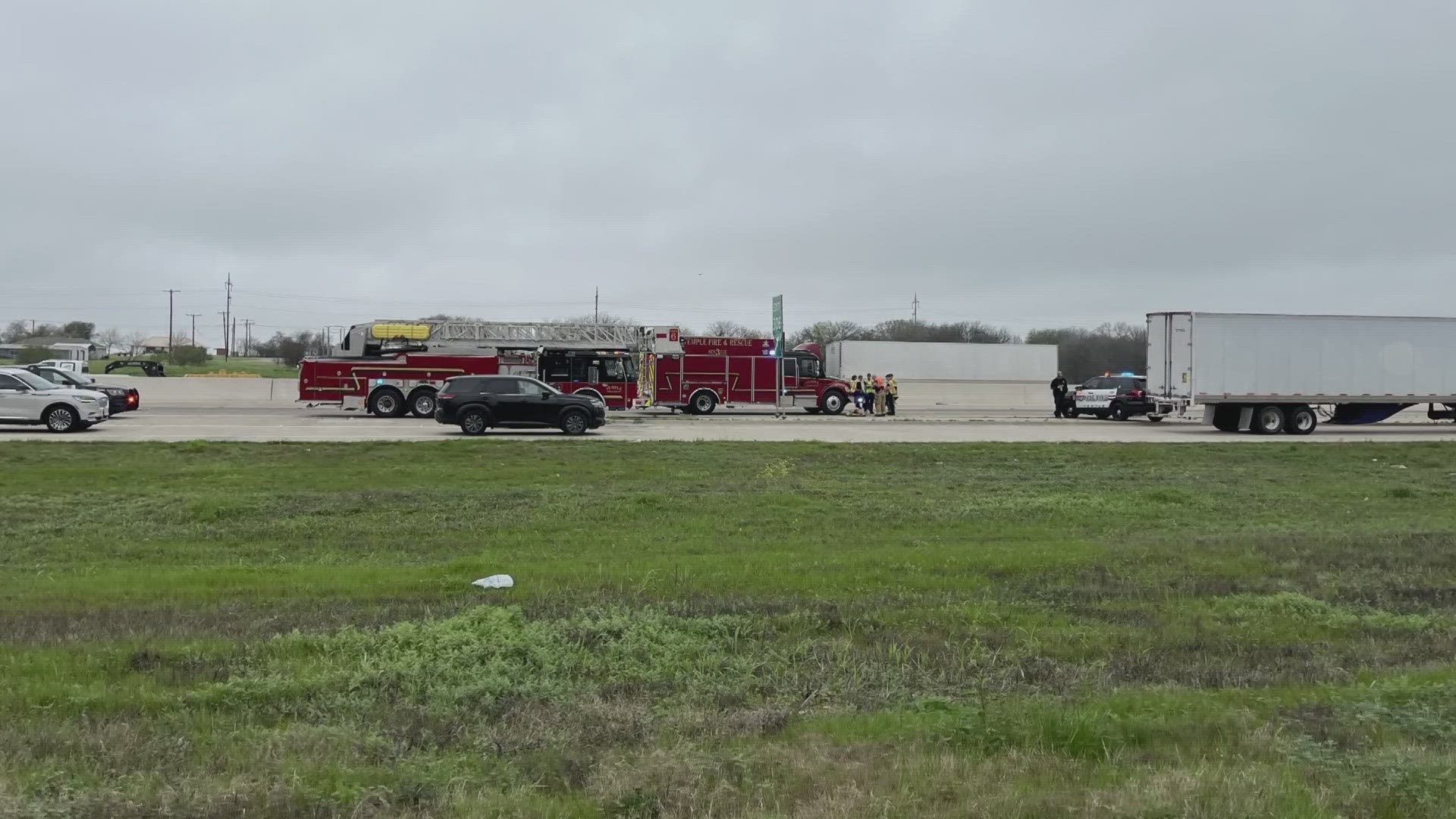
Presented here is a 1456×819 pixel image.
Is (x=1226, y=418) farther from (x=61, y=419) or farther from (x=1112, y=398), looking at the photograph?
(x=61, y=419)

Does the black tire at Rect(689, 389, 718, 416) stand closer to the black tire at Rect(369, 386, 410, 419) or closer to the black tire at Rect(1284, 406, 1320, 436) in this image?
the black tire at Rect(369, 386, 410, 419)

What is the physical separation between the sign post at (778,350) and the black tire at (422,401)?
37.5 feet

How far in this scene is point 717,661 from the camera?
6395 millimetres

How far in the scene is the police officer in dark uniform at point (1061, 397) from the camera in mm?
42156

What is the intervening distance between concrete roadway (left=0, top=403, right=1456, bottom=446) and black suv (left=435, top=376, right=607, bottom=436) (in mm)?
404

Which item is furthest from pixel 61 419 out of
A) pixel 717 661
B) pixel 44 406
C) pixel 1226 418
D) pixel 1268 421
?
pixel 1268 421

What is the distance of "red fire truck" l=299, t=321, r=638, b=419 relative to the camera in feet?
117

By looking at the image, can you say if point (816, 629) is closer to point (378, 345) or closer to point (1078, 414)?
point (378, 345)

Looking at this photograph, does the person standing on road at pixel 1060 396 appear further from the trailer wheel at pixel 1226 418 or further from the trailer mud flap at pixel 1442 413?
the trailer mud flap at pixel 1442 413

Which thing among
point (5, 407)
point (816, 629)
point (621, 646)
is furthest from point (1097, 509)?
point (5, 407)

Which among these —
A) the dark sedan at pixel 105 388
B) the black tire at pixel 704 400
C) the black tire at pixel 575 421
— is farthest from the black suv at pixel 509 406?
the black tire at pixel 704 400

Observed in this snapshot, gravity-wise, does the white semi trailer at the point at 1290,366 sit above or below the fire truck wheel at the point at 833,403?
above

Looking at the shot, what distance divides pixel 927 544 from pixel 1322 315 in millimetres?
27293

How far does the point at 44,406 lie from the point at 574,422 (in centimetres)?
1292
